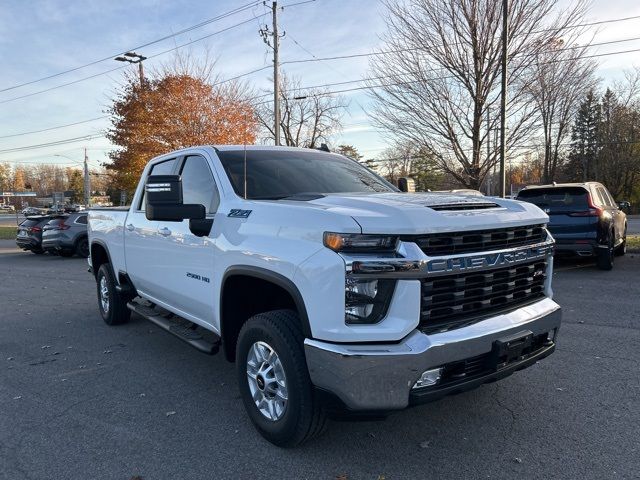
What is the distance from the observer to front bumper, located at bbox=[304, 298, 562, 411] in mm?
2555

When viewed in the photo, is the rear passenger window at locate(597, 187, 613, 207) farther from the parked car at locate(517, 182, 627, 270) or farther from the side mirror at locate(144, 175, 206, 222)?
the side mirror at locate(144, 175, 206, 222)

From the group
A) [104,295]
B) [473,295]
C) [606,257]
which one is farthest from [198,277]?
[606,257]

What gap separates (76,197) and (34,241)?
83.5 meters

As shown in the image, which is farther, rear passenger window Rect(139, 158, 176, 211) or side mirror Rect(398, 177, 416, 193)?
side mirror Rect(398, 177, 416, 193)

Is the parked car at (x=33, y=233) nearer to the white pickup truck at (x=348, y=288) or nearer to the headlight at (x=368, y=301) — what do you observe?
the white pickup truck at (x=348, y=288)

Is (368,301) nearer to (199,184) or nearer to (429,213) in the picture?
(429,213)

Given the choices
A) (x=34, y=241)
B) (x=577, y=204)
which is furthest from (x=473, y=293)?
(x=34, y=241)

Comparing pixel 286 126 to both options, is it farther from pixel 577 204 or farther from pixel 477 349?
pixel 477 349

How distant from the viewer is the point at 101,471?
296cm

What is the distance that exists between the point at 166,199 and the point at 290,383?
1.49 meters

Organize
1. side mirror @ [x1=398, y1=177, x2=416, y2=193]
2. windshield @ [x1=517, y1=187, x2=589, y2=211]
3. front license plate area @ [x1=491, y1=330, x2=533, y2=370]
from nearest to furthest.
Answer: front license plate area @ [x1=491, y1=330, x2=533, y2=370] → side mirror @ [x1=398, y1=177, x2=416, y2=193] → windshield @ [x1=517, y1=187, x2=589, y2=211]

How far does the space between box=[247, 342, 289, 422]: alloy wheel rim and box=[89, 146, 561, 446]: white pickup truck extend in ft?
0.04

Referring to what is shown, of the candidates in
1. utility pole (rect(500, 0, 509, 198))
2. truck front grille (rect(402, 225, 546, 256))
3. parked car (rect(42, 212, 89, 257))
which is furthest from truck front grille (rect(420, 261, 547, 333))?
parked car (rect(42, 212, 89, 257))

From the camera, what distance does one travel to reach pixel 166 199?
3.38 m
